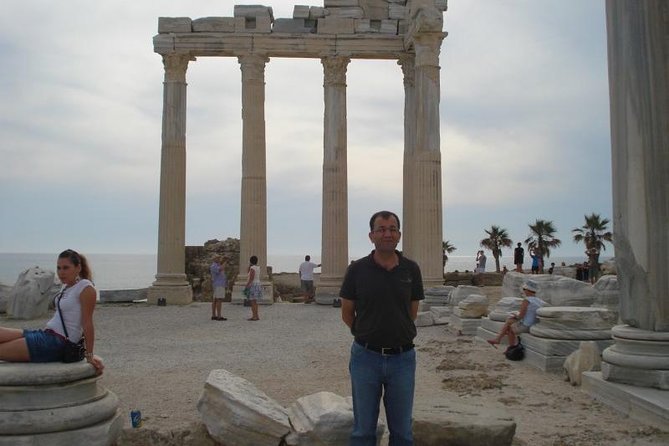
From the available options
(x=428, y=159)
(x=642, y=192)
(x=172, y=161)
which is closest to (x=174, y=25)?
(x=172, y=161)

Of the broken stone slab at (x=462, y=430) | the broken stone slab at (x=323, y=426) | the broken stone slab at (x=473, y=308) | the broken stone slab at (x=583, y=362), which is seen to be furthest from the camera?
the broken stone slab at (x=473, y=308)

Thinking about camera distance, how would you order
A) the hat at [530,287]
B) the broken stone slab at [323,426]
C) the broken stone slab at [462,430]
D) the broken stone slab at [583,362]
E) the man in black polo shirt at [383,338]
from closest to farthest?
1. the man in black polo shirt at [383,338]
2. the broken stone slab at [323,426]
3. the broken stone slab at [462,430]
4. the broken stone slab at [583,362]
5. the hat at [530,287]

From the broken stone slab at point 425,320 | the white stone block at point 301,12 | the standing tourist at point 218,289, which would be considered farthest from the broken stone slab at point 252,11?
the broken stone slab at point 425,320

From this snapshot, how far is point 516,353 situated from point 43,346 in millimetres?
7962

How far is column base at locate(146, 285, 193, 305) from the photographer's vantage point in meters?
24.0

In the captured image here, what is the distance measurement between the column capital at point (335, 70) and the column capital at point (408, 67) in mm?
2051

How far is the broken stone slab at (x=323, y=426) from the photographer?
6016 mm

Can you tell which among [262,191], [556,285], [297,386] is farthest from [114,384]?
[262,191]

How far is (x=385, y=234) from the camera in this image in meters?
5.27

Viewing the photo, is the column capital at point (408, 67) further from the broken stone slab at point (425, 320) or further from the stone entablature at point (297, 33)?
the broken stone slab at point (425, 320)

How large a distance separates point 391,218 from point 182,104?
2118 centimetres

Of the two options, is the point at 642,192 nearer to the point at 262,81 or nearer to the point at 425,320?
the point at 425,320

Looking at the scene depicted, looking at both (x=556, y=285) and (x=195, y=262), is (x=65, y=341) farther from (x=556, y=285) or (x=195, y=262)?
(x=195, y=262)

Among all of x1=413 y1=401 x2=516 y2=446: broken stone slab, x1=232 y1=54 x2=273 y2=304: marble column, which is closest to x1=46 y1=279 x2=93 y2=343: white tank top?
x1=413 y1=401 x2=516 y2=446: broken stone slab
